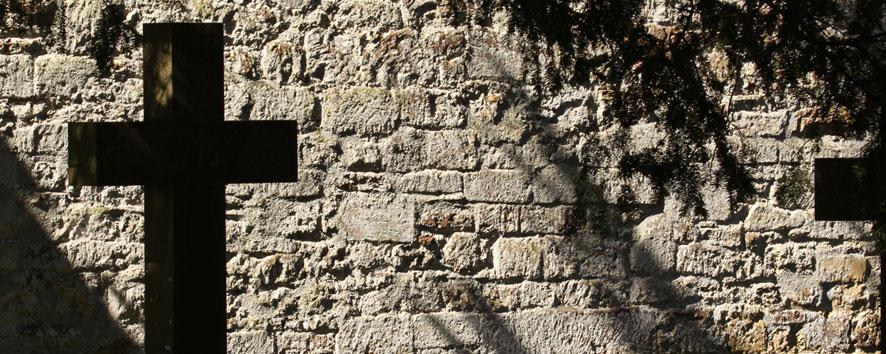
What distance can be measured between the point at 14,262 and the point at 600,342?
8.71ft

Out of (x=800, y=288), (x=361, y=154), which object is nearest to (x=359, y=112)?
(x=361, y=154)

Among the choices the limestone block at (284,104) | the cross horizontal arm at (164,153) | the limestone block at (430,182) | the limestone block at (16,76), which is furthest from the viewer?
the limestone block at (430,182)

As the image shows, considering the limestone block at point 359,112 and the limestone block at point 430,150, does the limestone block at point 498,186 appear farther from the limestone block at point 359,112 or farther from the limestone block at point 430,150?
the limestone block at point 359,112

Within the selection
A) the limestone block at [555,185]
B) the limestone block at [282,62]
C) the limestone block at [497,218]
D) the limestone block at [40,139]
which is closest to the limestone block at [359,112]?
the limestone block at [282,62]

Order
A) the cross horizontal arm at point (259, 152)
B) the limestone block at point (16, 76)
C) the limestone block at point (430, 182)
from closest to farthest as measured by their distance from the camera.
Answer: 1. the cross horizontal arm at point (259, 152)
2. the limestone block at point (16, 76)
3. the limestone block at point (430, 182)

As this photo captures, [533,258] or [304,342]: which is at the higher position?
[533,258]

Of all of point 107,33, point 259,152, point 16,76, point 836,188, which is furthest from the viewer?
point 16,76

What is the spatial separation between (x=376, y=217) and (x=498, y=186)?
580 mm

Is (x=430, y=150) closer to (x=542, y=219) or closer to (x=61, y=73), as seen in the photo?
(x=542, y=219)

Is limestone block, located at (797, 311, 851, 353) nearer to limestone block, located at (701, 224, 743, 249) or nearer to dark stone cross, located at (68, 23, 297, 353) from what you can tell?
limestone block, located at (701, 224, 743, 249)

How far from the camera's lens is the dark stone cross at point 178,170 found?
3072mm

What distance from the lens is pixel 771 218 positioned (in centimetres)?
570

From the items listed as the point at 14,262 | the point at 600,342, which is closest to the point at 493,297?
the point at 600,342

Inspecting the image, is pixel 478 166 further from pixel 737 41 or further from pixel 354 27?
pixel 737 41
